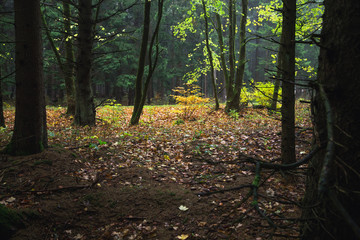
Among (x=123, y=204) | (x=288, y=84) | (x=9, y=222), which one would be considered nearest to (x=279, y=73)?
(x=288, y=84)

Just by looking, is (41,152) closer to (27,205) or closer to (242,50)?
(27,205)

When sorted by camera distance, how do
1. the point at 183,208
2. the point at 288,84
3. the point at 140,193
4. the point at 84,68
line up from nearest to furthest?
the point at 183,208, the point at 288,84, the point at 140,193, the point at 84,68

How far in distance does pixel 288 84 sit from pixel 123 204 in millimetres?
3948

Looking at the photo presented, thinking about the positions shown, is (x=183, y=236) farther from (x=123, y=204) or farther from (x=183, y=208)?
(x=123, y=204)

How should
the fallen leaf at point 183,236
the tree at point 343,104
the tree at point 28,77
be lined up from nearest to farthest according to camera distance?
the tree at point 343,104 → the fallen leaf at point 183,236 → the tree at point 28,77

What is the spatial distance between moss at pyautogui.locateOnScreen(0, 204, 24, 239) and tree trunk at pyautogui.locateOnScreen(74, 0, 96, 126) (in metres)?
6.49

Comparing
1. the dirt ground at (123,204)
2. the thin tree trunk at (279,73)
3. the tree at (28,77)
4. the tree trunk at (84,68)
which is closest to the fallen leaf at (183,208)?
the dirt ground at (123,204)

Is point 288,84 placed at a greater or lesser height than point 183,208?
greater

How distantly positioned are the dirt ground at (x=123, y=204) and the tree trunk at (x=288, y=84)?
85 cm

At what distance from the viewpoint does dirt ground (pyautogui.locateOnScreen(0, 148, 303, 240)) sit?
10.8 ft

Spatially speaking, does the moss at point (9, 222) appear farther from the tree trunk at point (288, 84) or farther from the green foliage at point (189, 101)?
the green foliage at point (189, 101)

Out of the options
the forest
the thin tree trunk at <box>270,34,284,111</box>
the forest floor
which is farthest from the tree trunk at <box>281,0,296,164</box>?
the forest floor

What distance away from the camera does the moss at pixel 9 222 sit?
2.77 m

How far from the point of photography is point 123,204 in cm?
397
